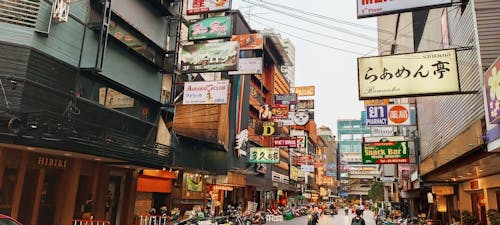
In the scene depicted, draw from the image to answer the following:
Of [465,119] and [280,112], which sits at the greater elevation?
[280,112]

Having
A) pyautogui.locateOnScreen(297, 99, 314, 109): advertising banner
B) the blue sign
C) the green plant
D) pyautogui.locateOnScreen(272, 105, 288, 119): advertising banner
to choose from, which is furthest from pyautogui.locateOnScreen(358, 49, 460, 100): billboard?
pyautogui.locateOnScreen(297, 99, 314, 109): advertising banner

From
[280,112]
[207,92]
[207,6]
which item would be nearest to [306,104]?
[280,112]

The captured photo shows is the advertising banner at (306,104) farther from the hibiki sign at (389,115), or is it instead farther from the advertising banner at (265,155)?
the hibiki sign at (389,115)

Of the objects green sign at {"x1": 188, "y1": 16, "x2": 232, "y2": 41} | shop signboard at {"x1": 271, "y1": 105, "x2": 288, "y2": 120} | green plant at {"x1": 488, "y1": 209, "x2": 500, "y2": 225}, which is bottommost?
green plant at {"x1": 488, "y1": 209, "x2": 500, "y2": 225}

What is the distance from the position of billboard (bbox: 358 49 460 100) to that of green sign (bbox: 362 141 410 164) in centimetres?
1114

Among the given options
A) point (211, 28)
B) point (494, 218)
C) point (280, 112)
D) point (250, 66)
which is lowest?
point (494, 218)

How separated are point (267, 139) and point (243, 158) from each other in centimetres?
1303

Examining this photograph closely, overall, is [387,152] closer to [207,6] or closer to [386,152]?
[386,152]

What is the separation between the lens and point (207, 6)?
19.5m

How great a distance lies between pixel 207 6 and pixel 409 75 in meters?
11.7

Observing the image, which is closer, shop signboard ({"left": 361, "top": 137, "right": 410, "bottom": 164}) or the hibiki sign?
the hibiki sign

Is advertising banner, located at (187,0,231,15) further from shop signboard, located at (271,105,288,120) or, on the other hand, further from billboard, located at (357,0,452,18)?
shop signboard, located at (271,105,288,120)

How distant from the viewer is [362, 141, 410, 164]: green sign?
21828 mm

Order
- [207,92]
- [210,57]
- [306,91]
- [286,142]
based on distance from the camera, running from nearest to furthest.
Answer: [207,92]
[210,57]
[286,142]
[306,91]
